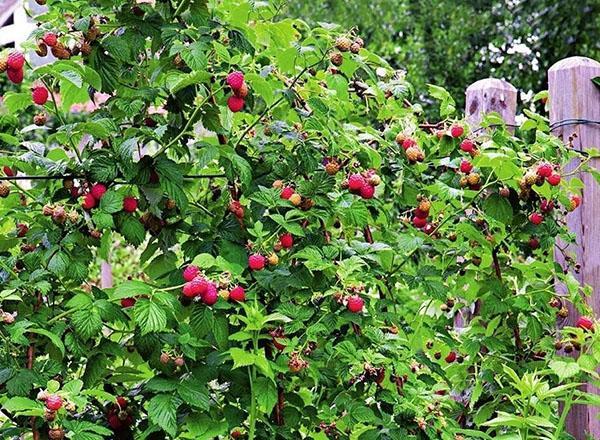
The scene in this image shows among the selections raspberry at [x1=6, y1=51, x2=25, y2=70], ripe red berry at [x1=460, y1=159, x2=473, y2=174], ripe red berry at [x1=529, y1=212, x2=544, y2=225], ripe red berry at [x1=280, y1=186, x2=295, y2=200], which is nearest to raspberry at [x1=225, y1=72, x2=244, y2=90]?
ripe red berry at [x1=280, y1=186, x2=295, y2=200]

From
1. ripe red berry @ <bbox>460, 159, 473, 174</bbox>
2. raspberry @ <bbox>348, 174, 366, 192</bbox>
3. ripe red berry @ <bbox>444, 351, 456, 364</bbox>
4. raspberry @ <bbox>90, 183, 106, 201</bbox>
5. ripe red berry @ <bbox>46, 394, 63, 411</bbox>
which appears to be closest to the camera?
ripe red berry @ <bbox>46, 394, 63, 411</bbox>

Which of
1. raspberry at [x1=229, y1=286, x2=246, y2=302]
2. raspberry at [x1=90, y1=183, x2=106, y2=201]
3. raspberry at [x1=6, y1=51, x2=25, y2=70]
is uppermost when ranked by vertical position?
raspberry at [x1=6, y1=51, x2=25, y2=70]

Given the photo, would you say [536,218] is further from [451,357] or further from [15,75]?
[15,75]

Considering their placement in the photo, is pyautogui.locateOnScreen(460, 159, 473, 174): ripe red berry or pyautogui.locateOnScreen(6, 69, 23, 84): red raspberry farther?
pyautogui.locateOnScreen(460, 159, 473, 174): ripe red berry

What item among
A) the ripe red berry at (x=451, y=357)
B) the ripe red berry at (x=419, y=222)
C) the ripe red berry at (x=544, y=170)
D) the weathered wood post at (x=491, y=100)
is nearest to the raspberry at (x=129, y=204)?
the ripe red berry at (x=419, y=222)

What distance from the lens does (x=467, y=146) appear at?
211 centimetres

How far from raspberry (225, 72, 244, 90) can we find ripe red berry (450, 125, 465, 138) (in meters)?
0.73

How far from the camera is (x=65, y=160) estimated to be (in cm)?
180

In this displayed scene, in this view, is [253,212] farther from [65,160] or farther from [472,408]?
[472,408]

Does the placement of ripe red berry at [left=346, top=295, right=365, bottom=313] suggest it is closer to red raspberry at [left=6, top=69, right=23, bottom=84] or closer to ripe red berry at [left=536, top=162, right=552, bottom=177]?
ripe red berry at [left=536, top=162, right=552, bottom=177]

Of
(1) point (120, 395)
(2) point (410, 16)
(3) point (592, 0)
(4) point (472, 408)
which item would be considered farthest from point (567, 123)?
(2) point (410, 16)

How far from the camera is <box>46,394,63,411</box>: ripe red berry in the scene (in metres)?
1.45

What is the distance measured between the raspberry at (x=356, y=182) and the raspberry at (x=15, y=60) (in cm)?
66

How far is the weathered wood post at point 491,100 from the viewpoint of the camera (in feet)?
8.68
